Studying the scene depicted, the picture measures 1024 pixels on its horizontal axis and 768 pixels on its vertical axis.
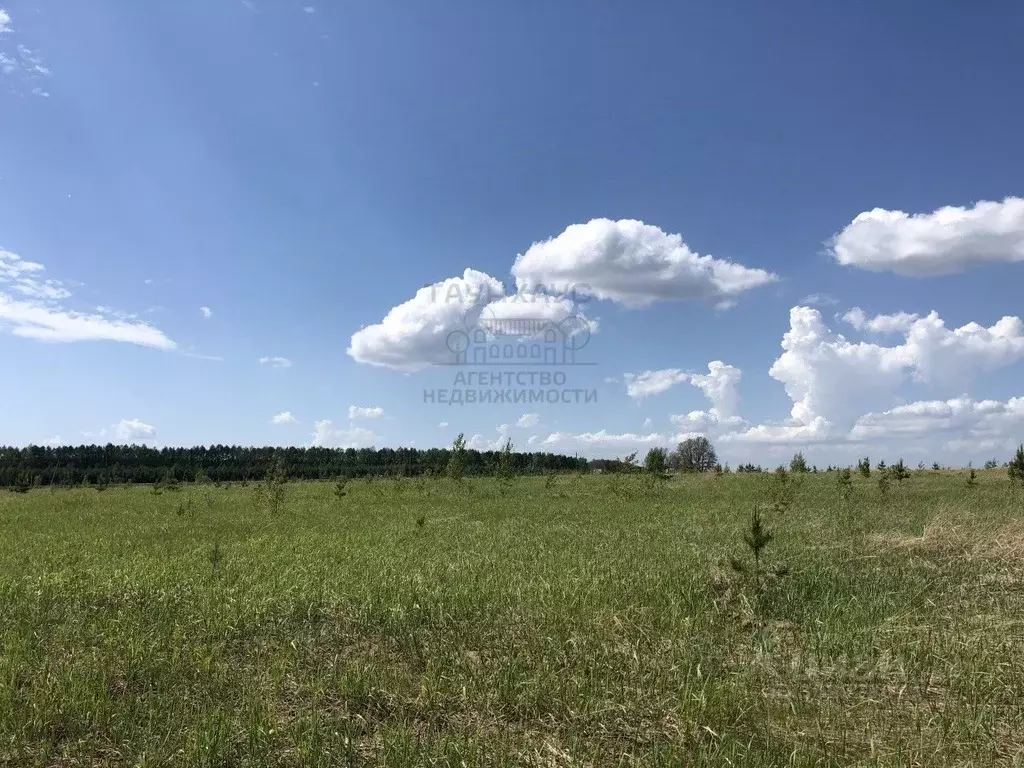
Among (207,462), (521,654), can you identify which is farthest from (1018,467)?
(207,462)

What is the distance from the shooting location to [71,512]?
2367 cm

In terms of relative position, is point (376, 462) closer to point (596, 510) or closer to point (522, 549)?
point (596, 510)

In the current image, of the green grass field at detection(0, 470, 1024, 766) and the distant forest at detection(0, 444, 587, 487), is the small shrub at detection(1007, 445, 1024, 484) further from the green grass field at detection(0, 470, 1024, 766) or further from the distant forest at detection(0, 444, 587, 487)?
the distant forest at detection(0, 444, 587, 487)

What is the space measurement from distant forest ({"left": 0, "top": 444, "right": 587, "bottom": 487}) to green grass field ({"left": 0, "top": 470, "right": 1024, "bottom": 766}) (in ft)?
197

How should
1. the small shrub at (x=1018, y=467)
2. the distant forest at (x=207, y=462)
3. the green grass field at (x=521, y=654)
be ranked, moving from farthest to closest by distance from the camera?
Answer: 1. the distant forest at (x=207, y=462)
2. the small shrub at (x=1018, y=467)
3. the green grass field at (x=521, y=654)

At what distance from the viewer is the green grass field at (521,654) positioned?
14.3 feet

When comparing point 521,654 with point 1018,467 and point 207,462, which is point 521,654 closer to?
point 1018,467

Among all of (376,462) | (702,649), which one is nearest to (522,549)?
(702,649)

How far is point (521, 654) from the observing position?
5941 mm

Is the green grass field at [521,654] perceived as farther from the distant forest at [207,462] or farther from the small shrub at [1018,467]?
the distant forest at [207,462]

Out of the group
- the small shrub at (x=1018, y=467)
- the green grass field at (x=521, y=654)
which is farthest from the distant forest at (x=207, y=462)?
the green grass field at (x=521, y=654)

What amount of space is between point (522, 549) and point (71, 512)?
20598 millimetres

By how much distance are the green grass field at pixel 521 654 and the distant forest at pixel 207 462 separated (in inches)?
2365

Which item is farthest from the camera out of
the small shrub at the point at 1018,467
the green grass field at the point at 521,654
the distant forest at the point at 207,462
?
the distant forest at the point at 207,462
